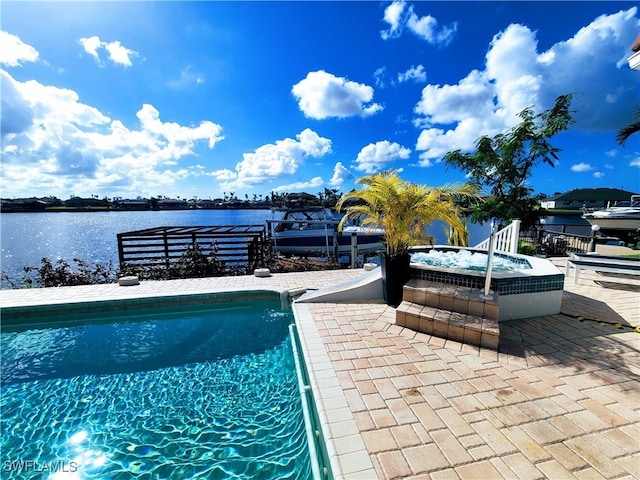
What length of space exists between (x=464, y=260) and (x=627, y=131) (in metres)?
6.20

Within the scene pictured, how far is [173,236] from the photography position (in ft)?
23.6

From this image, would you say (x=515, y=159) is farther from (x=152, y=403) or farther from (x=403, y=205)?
(x=152, y=403)

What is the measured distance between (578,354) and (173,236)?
809 centimetres

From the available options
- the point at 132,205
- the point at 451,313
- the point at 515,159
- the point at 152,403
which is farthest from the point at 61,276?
the point at 132,205

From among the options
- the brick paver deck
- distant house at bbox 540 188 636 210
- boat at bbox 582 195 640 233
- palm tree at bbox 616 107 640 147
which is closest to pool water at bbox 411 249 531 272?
the brick paver deck

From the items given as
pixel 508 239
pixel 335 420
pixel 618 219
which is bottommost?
pixel 335 420

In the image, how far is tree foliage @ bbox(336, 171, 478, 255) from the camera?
4.15m

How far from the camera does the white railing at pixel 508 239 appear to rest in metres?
5.77

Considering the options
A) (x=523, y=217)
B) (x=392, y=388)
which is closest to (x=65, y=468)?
(x=392, y=388)

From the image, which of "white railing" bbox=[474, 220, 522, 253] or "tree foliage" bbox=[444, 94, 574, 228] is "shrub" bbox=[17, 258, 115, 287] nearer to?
"white railing" bbox=[474, 220, 522, 253]

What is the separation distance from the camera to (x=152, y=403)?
285 centimetres

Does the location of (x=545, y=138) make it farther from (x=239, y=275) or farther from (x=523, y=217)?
(x=239, y=275)

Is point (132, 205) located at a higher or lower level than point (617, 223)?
higher

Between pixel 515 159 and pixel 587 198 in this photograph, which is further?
pixel 587 198
